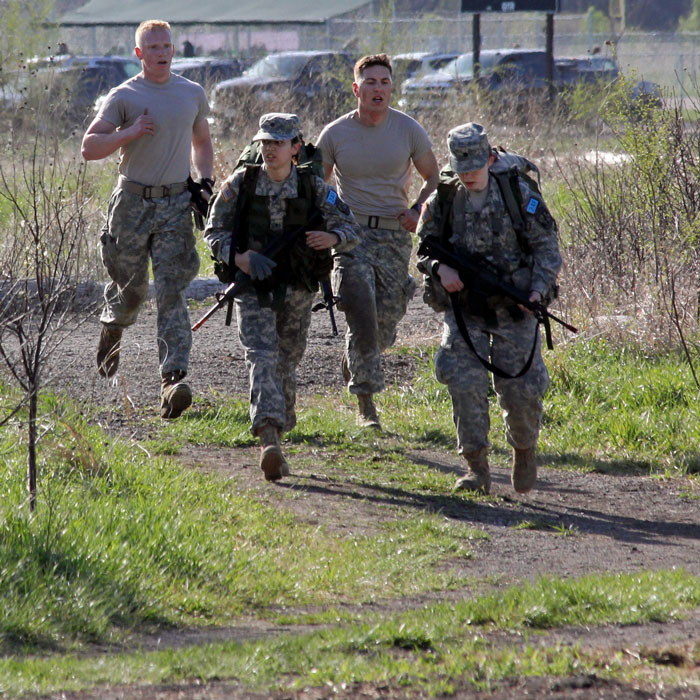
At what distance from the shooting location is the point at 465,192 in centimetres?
535

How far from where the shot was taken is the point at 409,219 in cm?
636

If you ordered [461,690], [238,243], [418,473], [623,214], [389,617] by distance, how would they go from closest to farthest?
1. [461,690]
2. [389,617]
3. [238,243]
4. [418,473]
5. [623,214]

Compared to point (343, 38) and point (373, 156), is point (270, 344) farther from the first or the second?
point (343, 38)

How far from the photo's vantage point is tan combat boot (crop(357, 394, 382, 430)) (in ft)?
22.1

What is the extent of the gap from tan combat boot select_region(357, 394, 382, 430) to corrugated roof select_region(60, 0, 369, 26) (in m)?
36.2

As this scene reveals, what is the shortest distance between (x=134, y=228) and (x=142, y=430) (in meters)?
1.15

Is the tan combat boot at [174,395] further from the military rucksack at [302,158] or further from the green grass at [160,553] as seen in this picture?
the military rucksack at [302,158]

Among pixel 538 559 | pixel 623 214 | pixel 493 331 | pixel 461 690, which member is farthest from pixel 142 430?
pixel 623 214

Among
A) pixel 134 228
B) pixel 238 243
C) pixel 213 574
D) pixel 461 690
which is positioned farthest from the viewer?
pixel 134 228

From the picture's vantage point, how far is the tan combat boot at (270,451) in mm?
5465

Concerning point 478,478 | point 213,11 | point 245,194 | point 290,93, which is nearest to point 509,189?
point 245,194

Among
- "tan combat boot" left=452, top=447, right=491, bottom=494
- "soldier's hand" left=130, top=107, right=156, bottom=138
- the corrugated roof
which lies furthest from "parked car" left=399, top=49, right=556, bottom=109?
the corrugated roof

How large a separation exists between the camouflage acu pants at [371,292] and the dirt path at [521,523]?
0.50m

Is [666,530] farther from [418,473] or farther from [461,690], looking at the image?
[461,690]
